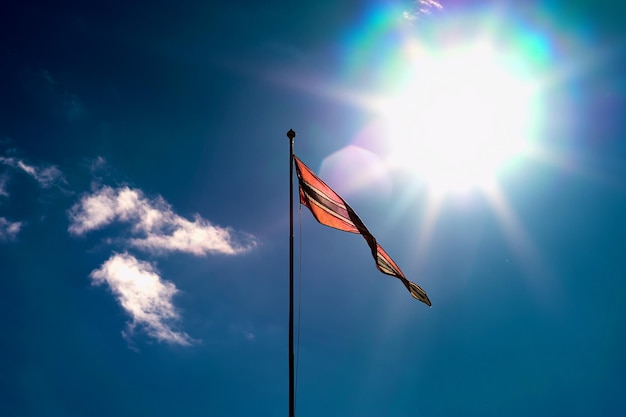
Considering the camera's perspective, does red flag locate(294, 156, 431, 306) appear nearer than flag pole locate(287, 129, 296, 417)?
No

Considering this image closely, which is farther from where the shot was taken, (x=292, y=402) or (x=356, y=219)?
(x=356, y=219)

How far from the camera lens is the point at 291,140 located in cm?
1819

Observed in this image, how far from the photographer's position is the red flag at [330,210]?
17.6 metres

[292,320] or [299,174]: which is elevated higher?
[299,174]

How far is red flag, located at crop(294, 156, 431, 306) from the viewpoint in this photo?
17641mm

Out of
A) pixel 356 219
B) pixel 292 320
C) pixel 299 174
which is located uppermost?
pixel 299 174

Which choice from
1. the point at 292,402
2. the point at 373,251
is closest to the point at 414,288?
the point at 373,251

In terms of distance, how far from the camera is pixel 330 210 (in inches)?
707

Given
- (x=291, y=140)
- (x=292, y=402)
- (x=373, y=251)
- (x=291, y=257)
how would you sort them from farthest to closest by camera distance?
(x=291, y=140), (x=373, y=251), (x=291, y=257), (x=292, y=402)

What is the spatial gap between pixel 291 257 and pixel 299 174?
11.4 ft

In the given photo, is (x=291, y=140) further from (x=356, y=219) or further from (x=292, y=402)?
(x=292, y=402)

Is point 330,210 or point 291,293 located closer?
point 291,293

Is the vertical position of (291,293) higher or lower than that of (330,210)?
lower

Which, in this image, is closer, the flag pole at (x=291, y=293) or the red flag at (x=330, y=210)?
the flag pole at (x=291, y=293)
